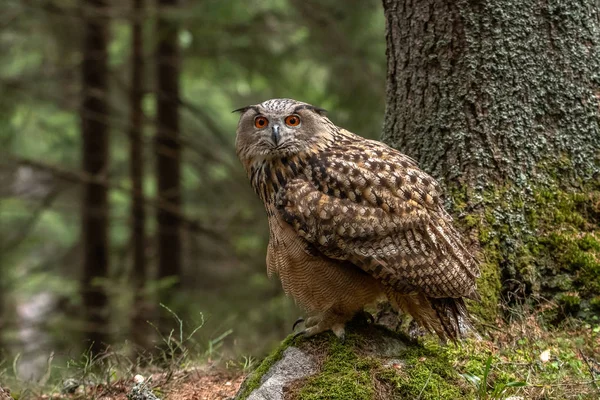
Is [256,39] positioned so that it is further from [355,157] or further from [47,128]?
[355,157]

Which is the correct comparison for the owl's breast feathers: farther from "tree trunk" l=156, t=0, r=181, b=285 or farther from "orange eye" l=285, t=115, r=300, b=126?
"tree trunk" l=156, t=0, r=181, b=285

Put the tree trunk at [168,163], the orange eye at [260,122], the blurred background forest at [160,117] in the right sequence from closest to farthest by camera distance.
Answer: the orange eye at [260,122] < the blurred background forest at [160,117] < the tree trunk at [168,163]

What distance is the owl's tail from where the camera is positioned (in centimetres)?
344

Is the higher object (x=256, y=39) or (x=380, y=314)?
(x=256, y=39)

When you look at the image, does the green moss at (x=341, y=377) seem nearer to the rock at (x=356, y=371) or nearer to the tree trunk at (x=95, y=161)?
the rock at (x=356, y=371)

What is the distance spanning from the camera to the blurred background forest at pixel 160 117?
314 inches

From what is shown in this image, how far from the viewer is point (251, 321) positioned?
9492mm

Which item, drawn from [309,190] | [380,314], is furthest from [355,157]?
[380,314]

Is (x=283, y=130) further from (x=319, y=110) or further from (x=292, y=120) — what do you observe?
(x=319, y=110)

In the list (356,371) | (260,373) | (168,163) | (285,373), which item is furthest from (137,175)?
(356,371)

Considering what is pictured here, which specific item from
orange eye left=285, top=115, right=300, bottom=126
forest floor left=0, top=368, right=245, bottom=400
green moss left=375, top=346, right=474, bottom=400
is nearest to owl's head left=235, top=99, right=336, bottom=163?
orange eye left=285, top=115, right=300, bottom=126

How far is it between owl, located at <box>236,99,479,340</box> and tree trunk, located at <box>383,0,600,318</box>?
0.60 meters

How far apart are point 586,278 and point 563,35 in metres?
1.43

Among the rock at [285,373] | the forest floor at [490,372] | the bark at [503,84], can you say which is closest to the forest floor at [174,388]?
→ the forest floor at [490,372]
